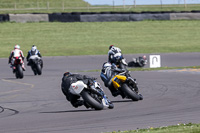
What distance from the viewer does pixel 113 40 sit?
133 ft

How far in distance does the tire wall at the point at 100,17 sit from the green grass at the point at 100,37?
68cm

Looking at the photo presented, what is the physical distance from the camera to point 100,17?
42656mm

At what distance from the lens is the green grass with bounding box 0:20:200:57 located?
123 ft

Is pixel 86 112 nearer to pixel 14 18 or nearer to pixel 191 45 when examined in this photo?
pixel 191 45

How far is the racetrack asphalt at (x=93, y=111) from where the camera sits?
9656mm

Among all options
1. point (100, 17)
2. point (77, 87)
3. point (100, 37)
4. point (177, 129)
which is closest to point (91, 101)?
point (77, 87)

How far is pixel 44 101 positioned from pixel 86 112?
2.72 metres

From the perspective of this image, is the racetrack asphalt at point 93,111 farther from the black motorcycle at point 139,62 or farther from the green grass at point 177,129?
the black motorcycle at point 139,62

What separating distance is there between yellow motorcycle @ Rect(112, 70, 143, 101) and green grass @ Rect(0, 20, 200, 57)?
71.3ft

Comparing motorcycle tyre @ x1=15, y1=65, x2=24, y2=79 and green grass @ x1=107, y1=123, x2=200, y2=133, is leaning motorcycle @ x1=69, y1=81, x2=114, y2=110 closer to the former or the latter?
green grass @ x1=107, y1=123, x2=200, y2=133

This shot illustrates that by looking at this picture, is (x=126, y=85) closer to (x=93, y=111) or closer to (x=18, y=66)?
(x=93, y=111)

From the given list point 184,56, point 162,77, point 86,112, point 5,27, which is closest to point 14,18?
point 5,27

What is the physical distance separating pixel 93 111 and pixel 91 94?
0.38 metres

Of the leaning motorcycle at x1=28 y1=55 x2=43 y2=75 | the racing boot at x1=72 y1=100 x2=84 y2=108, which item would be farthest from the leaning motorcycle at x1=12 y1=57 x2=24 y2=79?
the racing boot at x1=72 y1=100 x2=84 y2=108
